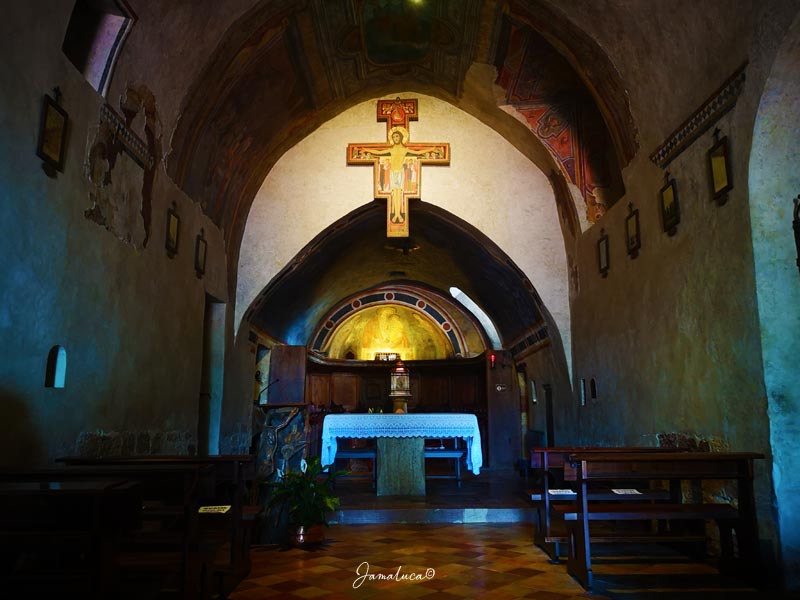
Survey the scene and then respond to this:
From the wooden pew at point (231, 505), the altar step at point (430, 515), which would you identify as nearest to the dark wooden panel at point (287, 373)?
the altar step at point (430, 515)

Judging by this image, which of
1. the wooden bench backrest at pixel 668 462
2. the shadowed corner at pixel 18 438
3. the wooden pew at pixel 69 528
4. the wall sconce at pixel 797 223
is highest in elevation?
the wall sconce at pixel 797 223

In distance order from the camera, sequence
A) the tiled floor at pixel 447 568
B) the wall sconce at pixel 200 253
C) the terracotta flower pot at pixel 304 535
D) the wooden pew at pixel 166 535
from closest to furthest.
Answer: the wooden pew at pixel 166 535
the tiled floor at pixel 447 568
the terracotta flower pot at pixel 304 535
the wall sconce at pixel 200 253

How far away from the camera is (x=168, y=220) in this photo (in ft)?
23.3

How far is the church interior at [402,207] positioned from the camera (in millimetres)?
4652

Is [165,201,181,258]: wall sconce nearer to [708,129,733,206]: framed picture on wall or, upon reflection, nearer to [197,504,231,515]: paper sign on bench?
[197,504,231,515]: paper sign on bench

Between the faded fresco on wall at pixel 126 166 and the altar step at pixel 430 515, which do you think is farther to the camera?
the altar step at pixel 430 515

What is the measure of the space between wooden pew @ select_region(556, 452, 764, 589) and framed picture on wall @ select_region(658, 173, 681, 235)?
7.85 ft

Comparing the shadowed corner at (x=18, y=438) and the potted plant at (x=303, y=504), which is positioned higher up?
the shadowed corner at (x=18, y=438)

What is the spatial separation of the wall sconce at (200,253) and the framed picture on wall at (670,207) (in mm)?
5492

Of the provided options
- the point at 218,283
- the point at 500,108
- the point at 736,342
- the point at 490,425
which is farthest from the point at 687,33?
the point at 490,425

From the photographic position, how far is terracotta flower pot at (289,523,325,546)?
20.0ft

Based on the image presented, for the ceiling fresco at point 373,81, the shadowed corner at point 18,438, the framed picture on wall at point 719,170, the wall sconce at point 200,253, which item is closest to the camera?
the shadowed corner at point 18,438

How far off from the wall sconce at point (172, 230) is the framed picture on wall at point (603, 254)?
17.4 ft

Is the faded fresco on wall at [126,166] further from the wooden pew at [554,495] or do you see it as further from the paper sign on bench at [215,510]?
the wooden pew at [554,495]
